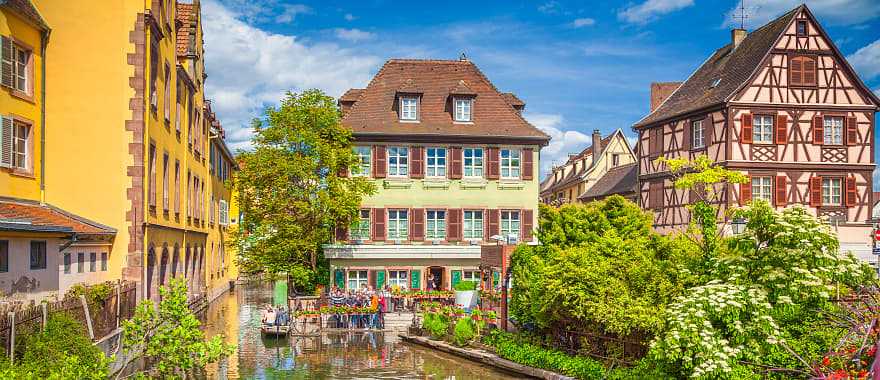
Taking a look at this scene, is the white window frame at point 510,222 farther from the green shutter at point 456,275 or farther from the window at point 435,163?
the window at point 435,163

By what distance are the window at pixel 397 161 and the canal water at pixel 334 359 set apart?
34.3 ft

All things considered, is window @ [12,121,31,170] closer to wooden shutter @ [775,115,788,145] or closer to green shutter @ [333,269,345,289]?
green shutter @ [333,269,345,289]

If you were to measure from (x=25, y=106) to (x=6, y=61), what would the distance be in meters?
1.66

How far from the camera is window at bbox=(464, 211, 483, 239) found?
43.4 m

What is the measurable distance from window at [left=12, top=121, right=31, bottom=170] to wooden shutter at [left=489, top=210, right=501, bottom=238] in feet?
79.3

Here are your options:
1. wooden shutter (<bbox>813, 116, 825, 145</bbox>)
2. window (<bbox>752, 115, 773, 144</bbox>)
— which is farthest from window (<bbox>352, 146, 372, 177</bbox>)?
wooden shutter (<bbox>813, 116, 825, 145</bbox>)

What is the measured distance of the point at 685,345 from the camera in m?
17.3

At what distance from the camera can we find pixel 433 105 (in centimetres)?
4447

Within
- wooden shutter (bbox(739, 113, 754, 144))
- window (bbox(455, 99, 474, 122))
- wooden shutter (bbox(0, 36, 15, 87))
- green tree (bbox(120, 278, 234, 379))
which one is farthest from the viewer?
window (bbox(455, 99, 474, 122))

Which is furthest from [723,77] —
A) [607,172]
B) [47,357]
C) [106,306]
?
[47,357]

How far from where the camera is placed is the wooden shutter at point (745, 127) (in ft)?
135

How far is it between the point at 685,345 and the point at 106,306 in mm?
14516

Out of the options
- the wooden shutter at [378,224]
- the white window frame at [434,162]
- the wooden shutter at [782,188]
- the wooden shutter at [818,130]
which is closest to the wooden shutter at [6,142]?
the wooden shutter at [378,224]

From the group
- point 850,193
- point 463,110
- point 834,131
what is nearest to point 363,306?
point 463,110
